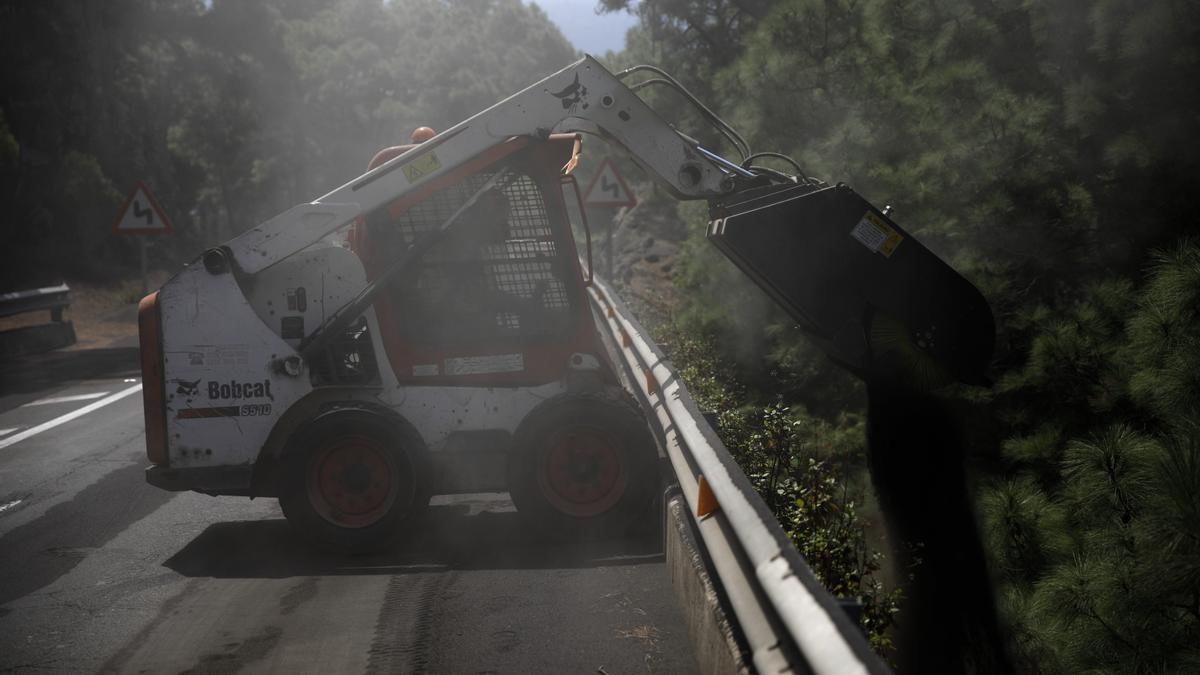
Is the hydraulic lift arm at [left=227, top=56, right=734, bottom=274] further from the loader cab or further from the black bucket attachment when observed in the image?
the black bucket attachment

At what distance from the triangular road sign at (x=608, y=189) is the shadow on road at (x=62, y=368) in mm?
6862

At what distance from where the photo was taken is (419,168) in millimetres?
7484

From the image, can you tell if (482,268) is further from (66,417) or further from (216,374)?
(66,417)

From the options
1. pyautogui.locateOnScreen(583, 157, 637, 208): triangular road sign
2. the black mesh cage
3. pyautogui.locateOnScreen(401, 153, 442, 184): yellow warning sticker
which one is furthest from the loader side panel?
pyautogui.locateOnScreen(583, 157, 637, 208): triangular road sign

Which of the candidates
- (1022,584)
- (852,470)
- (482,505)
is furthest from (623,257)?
(1022,584)

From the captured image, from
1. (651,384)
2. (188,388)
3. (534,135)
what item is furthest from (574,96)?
(188,388)

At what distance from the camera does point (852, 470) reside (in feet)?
32.9

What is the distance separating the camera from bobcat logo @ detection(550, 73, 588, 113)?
25.1 feet

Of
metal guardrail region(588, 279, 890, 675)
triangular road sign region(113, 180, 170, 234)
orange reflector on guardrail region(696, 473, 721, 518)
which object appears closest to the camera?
metal guardrail region(588, 279, 890, 675)

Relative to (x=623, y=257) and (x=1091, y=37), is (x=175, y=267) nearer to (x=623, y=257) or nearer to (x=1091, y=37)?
(x=623, y=257)

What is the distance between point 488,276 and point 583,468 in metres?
1.37

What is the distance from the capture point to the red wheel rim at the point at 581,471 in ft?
24.1

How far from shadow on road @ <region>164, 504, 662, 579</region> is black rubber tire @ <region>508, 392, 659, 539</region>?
0.46ft

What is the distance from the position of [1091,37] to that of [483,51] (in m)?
53.5
